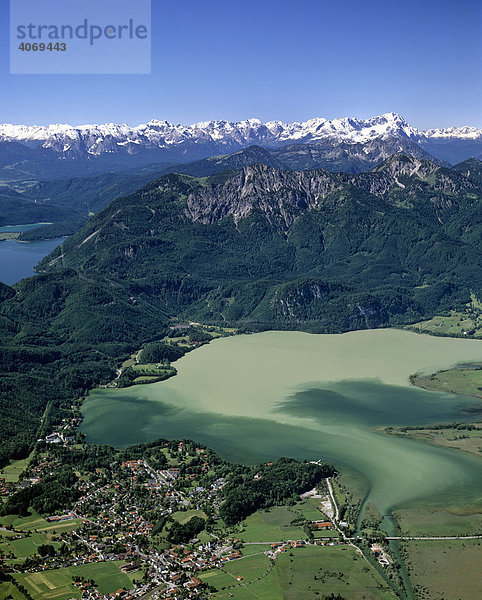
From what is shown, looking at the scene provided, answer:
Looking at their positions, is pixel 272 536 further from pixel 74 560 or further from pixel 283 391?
pixel 283 391

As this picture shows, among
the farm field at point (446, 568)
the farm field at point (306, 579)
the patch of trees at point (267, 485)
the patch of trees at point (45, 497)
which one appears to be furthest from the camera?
the patch of trees at point (267, 485)

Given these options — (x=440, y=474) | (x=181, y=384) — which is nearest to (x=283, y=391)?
(x=181, y=384)

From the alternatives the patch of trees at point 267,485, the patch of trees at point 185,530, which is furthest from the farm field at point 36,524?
the patch of trees at point 267,485

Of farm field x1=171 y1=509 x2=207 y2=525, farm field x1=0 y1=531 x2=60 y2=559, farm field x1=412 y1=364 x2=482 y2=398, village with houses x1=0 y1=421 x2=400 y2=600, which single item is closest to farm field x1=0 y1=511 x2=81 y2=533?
village with houses x1=0 y1=421 x2=400 y2=600

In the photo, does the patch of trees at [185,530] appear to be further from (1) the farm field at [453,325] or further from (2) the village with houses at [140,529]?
(1) the farm field at [453,325]

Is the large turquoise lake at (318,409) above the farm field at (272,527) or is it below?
above

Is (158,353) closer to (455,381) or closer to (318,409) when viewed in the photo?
(318,409)
